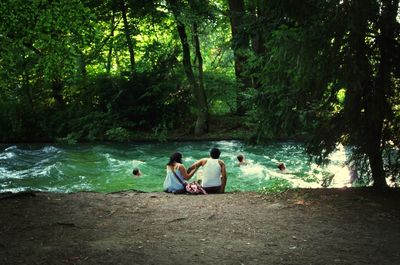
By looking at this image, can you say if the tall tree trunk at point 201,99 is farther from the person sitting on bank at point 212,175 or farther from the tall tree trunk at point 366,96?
the tall tree trunk at point 366,96

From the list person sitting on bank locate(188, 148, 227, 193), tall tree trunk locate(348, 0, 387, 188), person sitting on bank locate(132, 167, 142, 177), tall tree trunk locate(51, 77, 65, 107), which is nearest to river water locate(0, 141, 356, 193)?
person sitting on bank locate(132, 167, 142, 177)

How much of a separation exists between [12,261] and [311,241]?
156 inches

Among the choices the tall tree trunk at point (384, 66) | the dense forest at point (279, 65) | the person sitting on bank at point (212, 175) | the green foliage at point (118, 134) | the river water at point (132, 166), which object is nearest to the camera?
the dense forest at point (279, 65)

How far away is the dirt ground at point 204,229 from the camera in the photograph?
557 centimetres

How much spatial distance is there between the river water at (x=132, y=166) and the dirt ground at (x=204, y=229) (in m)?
4.00

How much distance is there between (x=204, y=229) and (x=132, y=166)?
11342 millimetres

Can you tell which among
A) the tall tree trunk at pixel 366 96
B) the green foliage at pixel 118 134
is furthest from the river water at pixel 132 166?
the tall tree trunk at pixel 366 96

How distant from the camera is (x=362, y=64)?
7.34 meters

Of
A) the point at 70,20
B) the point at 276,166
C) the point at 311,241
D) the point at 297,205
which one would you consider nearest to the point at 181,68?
the point at 276,166

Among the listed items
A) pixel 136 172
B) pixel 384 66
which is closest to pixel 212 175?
pixel 136 172

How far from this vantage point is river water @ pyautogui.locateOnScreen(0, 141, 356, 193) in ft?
48.7

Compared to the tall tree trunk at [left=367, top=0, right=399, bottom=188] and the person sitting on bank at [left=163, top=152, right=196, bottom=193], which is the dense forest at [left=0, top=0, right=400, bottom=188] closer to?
the tall tree trunk at [left=367, top=0, right=399, bottom=188]

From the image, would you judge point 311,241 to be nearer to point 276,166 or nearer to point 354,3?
point 354,3

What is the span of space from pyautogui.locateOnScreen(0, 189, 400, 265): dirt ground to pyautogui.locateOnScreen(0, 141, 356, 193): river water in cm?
400
